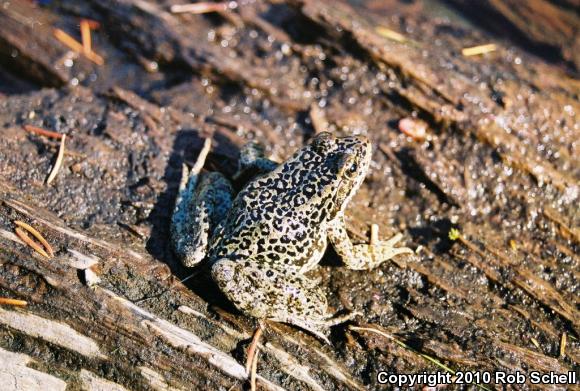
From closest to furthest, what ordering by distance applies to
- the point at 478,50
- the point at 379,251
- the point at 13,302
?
the point at 13,302
the point at 379,251
the point at 478,50

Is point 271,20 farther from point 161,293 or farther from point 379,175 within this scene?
point 161,293

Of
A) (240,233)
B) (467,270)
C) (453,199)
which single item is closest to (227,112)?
(240,233)

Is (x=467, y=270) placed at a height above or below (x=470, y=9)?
below

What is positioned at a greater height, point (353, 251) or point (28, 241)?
point (353, 251)

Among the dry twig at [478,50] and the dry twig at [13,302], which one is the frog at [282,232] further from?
the dry twig at [478,50]

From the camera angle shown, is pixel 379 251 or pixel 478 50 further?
pixel 478 50

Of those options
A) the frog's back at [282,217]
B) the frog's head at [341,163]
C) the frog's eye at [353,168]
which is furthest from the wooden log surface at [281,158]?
the frog's eye at [353,168]

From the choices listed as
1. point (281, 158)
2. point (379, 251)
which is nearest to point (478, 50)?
point (281, 158)

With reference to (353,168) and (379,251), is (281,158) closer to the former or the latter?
(353,168)
